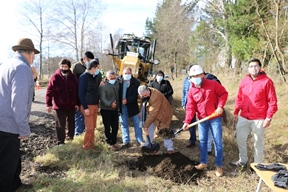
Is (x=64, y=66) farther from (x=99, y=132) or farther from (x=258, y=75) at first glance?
(x=258, y=75)

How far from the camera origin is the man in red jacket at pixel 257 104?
3539 mm

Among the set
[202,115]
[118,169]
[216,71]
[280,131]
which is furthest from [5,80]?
[216,71]

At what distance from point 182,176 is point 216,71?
43.1 ft

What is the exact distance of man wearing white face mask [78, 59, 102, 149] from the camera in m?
4.27

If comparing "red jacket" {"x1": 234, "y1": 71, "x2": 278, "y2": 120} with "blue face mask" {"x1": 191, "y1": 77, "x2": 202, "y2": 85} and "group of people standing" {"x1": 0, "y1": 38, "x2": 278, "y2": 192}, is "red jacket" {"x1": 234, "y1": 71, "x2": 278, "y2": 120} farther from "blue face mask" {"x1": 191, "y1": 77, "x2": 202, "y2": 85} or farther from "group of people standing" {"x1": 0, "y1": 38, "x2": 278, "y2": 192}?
"blue face mask" {"x1": 191, "y1": 77, "x2": 202, "y2": 85}

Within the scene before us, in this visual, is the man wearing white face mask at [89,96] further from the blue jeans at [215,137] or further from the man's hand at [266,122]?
the man's hand at [266,122]

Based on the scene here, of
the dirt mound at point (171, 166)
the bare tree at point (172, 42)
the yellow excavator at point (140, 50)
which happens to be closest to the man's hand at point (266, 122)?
the dirt mound at point (171, 166)

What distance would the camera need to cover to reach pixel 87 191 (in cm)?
311

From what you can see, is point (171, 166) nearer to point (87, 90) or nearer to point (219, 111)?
point (219, 111)

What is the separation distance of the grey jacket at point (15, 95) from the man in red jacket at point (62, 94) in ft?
5.30

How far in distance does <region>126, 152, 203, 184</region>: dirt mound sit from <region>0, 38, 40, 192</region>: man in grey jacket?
6.40ft

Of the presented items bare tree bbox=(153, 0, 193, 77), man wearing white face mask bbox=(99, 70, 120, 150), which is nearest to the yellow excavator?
man wearing white face mask bbox=(99, 70, 120, 150)

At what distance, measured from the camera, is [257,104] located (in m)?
3.63

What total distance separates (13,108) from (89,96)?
1.86 meters
